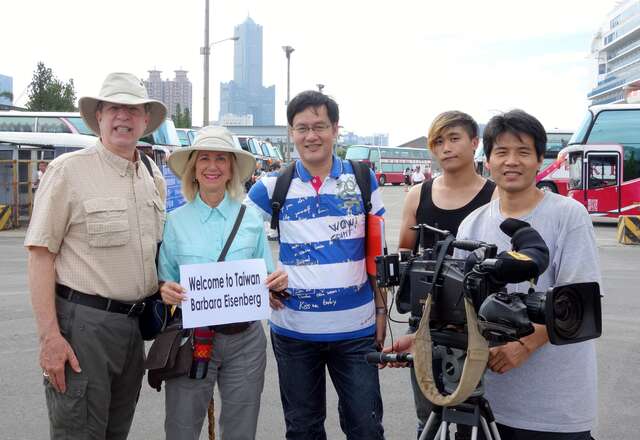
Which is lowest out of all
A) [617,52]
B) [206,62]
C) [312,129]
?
[312,129]

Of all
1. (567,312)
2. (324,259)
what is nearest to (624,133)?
(324,259)

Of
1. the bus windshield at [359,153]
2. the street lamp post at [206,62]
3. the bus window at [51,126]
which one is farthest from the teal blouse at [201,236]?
the bus windshield at [359,153]

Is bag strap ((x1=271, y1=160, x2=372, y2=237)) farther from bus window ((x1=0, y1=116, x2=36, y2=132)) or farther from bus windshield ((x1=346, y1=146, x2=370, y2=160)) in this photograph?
bus windshield ((x1=346, y1=146, x2=370, y2=160))

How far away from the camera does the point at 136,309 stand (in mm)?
2916

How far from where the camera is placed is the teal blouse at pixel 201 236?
2914 millimetres

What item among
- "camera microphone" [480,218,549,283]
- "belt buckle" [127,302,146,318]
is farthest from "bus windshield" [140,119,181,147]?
"camera microphone" [480,218,549,283]

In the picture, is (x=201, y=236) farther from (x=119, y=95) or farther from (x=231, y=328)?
(x=119, y=95)

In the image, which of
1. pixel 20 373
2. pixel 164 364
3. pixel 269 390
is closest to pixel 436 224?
pixel 164 364

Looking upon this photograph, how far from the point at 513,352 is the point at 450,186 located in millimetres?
1323

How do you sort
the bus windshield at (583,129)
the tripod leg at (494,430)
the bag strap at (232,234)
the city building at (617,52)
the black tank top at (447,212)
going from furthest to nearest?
the city building at (617,52), the bus windshield at (583,129), the black tank top at (447,212), the bag strap at (232,234), the tripod leg at (494,430)

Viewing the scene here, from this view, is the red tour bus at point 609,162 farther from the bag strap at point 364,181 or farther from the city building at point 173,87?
the city building at point 173,87

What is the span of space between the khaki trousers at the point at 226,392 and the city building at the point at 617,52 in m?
91.8

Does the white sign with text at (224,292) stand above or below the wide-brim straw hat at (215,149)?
below

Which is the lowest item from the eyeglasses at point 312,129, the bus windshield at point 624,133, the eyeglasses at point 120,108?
the eyeglasses at point 312,129
